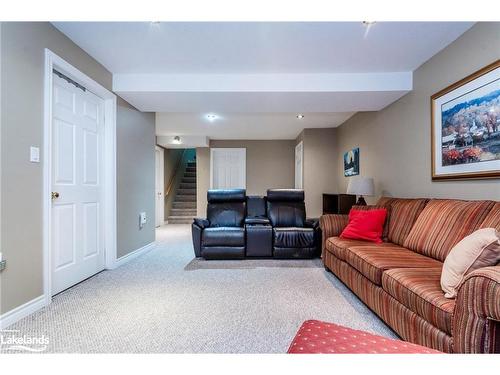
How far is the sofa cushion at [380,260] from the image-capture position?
1829 mm

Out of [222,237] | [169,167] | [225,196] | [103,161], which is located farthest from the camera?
[169,167]

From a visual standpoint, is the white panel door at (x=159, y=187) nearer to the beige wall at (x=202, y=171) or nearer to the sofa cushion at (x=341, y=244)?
the beige wall at (x=202, y=171)

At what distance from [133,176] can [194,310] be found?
229 centimetres

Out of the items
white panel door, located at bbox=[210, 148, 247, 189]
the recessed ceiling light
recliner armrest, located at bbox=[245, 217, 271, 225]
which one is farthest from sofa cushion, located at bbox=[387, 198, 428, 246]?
white panel door, located at bbox=[210, 148, 247, 189]

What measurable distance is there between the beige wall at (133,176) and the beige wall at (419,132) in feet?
11.7

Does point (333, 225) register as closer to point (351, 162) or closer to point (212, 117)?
point (351, 162)

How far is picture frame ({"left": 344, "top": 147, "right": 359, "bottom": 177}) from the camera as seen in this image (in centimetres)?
463

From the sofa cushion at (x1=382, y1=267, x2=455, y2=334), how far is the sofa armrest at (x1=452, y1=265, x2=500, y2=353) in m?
0.09

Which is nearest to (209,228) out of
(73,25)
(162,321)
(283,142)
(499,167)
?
(162,321)

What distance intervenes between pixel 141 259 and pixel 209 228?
103 centimetres

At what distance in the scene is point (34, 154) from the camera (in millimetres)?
1981

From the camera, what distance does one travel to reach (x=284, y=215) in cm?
406

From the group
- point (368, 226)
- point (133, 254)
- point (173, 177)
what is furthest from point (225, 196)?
point (173, 177)

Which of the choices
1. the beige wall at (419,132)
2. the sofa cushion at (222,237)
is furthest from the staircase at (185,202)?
the beige wall at (419,132)
